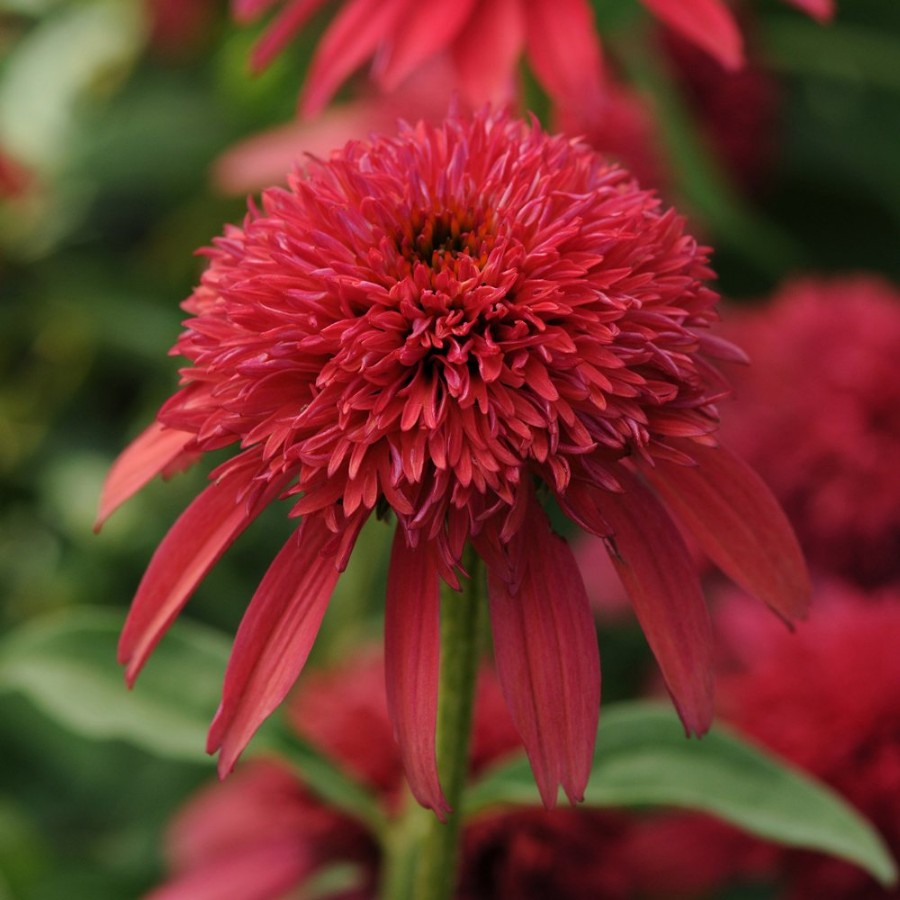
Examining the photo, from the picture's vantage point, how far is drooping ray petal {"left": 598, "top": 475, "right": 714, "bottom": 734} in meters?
0.39

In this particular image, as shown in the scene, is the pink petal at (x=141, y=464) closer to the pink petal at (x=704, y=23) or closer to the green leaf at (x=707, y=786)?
the green leaf at (x=707, y=786)

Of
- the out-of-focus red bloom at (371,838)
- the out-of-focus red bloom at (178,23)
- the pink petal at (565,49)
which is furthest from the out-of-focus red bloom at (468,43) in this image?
the out-of-focus red bloom at (178,23)

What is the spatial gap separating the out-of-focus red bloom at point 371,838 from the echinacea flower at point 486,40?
0.29 m

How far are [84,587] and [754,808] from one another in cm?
62

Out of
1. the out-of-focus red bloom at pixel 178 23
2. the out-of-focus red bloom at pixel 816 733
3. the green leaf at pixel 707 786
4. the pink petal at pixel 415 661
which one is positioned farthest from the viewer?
the out-of-focus red bloom at pixel 178 23

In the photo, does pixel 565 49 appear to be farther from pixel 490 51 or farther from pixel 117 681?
pixel 117 681

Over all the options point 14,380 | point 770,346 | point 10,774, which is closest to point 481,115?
point 770,346

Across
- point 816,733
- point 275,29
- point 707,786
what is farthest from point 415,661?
point 275,29

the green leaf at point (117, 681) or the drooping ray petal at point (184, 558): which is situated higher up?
the drooping ray petal at point (184, 558)

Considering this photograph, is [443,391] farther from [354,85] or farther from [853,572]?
[354,85]

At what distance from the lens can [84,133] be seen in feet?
4.00

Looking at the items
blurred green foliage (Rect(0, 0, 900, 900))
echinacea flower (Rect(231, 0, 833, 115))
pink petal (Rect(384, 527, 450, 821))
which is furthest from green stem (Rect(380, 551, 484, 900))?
blurred green foliage (Rect(0, 0, 900, 900))

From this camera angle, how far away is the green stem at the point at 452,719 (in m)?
0.43

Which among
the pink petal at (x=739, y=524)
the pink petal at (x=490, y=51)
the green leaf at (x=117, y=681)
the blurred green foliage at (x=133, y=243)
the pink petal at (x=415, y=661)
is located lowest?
the blurred green foliage at (x=133, y=243)
